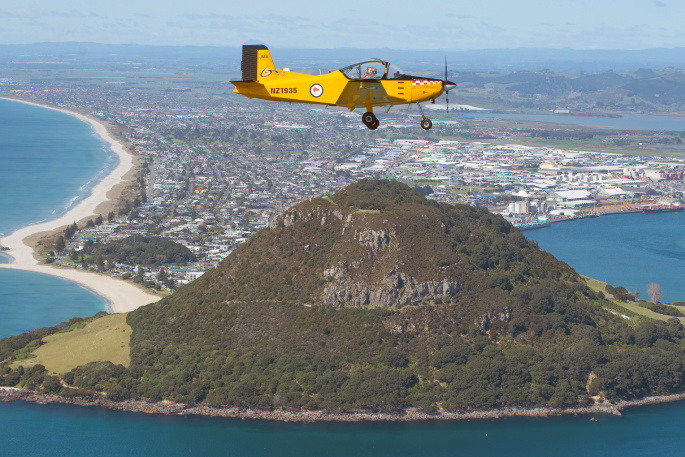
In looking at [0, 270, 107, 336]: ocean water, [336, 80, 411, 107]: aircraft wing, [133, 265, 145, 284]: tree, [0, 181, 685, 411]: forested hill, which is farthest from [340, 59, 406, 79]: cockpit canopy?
[133, 265, 145, 284]: tree

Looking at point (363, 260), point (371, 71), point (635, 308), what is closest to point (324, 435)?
point (363, 260)

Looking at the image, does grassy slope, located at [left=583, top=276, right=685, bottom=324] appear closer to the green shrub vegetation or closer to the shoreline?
the green shrub vegetation

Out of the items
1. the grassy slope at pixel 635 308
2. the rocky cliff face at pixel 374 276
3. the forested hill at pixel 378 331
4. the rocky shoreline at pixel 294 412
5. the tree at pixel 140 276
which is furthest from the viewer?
the tree at pixel 140 276

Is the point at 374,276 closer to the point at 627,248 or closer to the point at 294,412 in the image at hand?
the point at 294,412

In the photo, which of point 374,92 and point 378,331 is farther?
point 378,331

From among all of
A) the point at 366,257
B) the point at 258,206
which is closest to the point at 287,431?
the point at 366,257

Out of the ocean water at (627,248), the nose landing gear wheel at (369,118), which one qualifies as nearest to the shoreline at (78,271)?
the nose landing gear wheel at (369,118)

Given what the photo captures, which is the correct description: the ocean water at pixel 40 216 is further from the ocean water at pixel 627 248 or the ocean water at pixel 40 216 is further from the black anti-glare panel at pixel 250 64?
the ocean water at pixel 627 248
